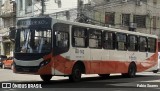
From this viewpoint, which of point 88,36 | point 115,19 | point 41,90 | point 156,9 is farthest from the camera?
point 156,9

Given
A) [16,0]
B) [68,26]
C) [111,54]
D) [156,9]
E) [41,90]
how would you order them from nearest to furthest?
[41,90], [68,26], [111,54], [156,9], [16,0]

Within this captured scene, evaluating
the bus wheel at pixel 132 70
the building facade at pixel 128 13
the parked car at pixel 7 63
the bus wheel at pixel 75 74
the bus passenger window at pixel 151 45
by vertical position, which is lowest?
the parked car at pixel 7 63

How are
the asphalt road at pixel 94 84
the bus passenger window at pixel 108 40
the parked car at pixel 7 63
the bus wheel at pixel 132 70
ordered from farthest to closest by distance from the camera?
the parked car at pixel 7 63 < the bus wheel at pixel 132 70 < the bus passenger window at pixel 108 40 < the asphalt road at pixel 94 84

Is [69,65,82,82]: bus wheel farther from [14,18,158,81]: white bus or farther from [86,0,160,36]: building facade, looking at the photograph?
[86,0,160,36]: building facade

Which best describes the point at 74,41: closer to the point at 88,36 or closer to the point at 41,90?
the point at 88,36

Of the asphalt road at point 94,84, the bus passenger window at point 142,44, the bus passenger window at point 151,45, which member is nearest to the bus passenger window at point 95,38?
the asphalt road at point 94,84

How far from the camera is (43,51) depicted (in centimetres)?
1936

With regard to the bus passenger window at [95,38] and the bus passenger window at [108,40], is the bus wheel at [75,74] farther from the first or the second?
the bus passenger window at [108,40]

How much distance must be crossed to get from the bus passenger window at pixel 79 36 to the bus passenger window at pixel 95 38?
0.55 m

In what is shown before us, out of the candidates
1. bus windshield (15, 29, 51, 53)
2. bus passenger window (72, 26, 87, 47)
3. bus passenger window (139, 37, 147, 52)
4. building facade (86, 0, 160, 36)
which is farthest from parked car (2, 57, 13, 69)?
bus windshield (15, 29, 51, 53)

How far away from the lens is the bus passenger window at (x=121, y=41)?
25484mm

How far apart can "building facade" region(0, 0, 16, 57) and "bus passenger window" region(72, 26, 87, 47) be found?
122 ft

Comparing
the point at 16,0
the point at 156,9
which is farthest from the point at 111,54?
the point at 16,0

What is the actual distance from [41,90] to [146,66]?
14.1 meters
